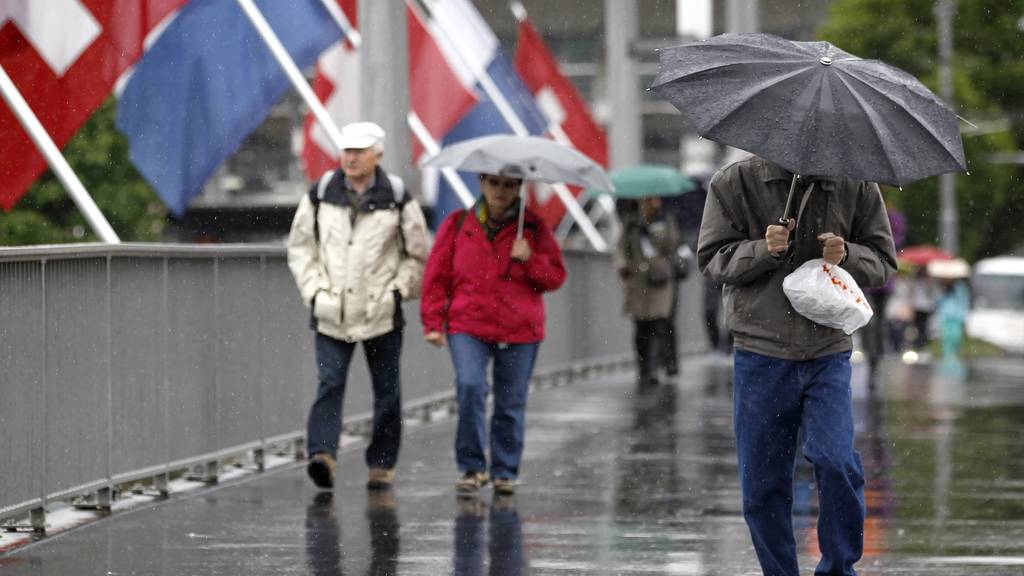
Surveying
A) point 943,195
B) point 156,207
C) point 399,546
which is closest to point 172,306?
point 399,546

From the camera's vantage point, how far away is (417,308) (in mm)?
15852

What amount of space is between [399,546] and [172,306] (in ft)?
8.75

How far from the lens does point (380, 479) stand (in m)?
11.6

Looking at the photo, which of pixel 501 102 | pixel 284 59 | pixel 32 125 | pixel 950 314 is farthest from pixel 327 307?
pixel 950 314

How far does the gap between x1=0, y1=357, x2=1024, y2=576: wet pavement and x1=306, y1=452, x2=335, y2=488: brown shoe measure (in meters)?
0.11

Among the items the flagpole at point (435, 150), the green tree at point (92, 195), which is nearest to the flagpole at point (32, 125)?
the flagpole at point (435, 150)

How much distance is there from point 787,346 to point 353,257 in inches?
164

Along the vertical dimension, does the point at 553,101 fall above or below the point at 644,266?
above

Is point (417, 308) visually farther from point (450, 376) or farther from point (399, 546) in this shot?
point (399, 546)

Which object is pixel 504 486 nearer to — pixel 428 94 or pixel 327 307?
pixel 327 307

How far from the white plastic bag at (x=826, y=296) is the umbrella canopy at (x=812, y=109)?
1.61ft

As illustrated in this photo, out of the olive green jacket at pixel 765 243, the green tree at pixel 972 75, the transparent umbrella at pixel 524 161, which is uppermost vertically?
the green tree at pixel 972 75

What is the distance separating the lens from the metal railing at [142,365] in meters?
9.42

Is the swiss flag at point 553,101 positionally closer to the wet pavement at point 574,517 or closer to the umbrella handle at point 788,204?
the wet pavement at point 574,517
